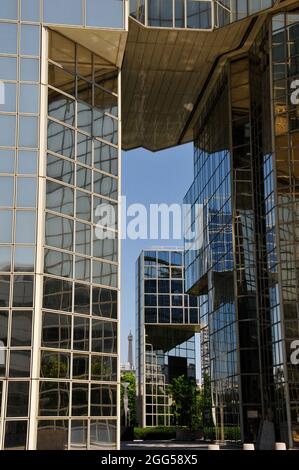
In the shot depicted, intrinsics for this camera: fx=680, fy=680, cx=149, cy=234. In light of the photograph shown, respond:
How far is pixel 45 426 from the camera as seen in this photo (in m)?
24.2

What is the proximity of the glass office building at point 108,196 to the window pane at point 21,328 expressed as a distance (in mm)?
54

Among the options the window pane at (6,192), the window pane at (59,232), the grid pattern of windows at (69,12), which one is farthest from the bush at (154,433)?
the grid pattern of windows at (69,12)

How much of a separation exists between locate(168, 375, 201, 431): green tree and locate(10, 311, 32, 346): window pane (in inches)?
1712

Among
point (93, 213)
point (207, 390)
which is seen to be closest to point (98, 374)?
point (93, 213)

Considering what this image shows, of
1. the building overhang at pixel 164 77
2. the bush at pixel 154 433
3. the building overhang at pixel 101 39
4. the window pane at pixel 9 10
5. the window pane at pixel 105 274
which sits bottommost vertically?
the bush at pixel 154 433

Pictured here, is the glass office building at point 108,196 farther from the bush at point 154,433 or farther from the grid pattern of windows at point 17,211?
the bush at point 154,433

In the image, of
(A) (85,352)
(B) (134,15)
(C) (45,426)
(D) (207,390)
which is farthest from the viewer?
(D) (207,390)

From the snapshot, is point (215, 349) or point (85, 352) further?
point (215, 349)

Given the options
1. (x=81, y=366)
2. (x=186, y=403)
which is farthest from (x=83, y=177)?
(x=186, y=403)

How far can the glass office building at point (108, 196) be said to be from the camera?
25.1 m

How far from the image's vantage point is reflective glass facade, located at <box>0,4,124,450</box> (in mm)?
24438

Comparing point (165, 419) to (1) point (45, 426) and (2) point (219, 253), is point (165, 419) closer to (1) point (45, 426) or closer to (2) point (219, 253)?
(2) point (219, 253)

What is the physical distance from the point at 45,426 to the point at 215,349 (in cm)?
2052

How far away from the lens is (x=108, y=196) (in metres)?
29.0
